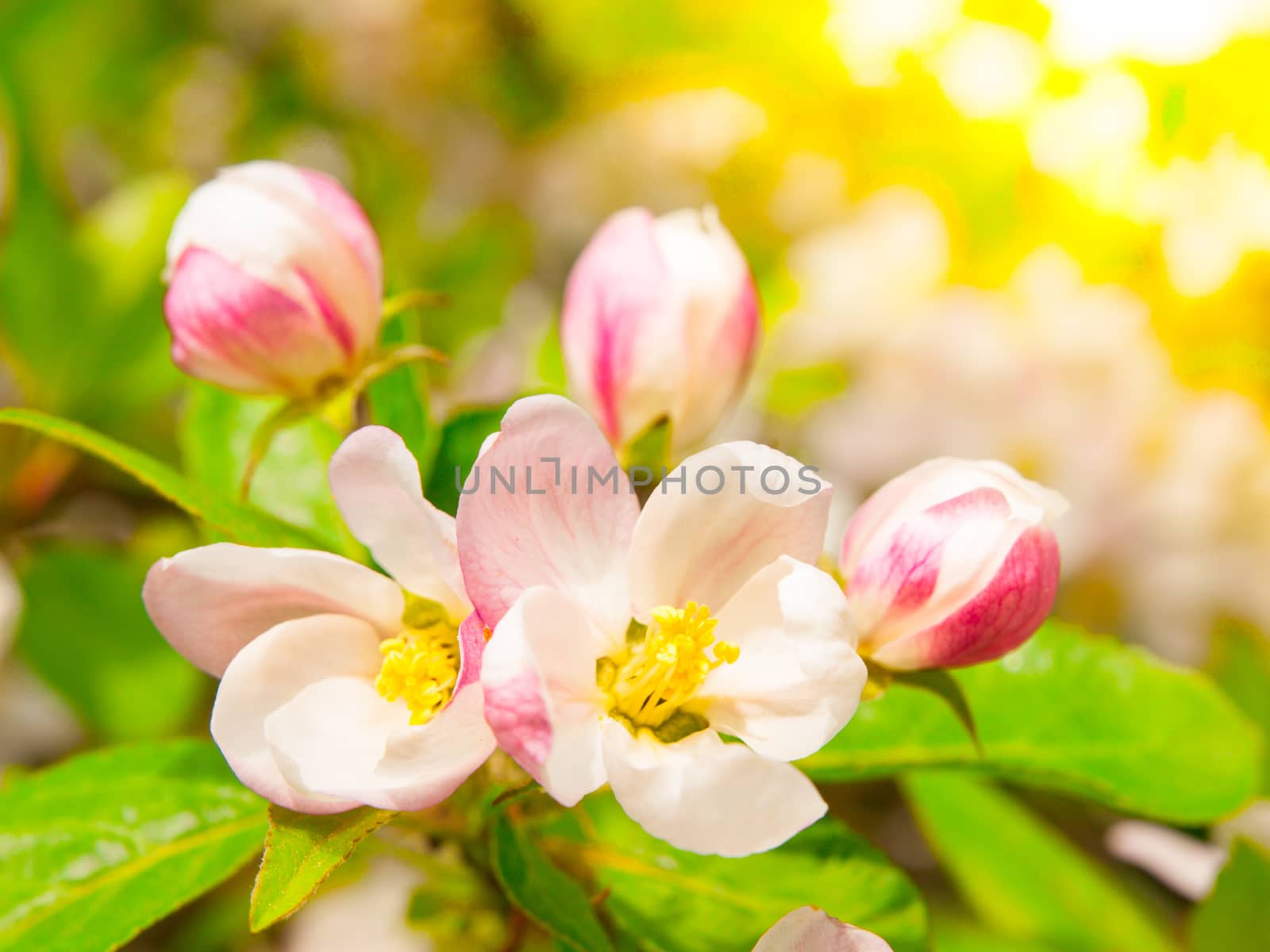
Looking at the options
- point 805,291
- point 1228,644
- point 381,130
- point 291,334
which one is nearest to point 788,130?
point 805,291

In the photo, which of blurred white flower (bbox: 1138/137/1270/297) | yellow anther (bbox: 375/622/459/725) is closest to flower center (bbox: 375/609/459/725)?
yellow anther (bbox: 375/622/459/725)

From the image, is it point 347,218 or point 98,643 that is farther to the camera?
point 98,643

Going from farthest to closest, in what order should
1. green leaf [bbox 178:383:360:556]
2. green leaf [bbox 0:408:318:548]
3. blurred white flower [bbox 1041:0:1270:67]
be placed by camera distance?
blurred white flower [bbox 1041:0:1270:67]
green leaf [bbox 178:383:360:556]
green leaf [bbox 0:408:318:548]

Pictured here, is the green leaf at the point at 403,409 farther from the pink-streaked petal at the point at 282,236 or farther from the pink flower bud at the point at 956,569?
the pink flower bud at the point at 956,569

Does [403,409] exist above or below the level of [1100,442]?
above

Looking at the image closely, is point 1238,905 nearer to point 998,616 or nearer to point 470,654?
point 998,616

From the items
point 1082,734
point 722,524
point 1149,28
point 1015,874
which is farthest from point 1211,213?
point 722,524

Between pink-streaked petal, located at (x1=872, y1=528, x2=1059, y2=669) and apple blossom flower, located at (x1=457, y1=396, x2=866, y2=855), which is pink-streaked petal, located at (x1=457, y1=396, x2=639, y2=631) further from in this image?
pink-streaked petal, located at (x1=872, y1=528, x2=1059, y2=669)

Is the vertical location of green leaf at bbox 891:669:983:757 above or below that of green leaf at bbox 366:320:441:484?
below

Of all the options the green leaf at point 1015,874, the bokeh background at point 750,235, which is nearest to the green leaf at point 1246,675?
the bokeh background at point 750,235
